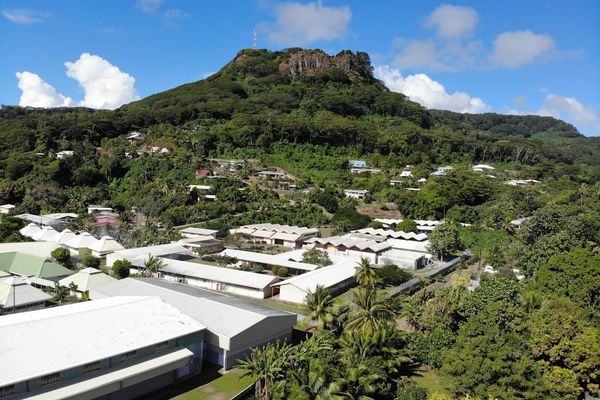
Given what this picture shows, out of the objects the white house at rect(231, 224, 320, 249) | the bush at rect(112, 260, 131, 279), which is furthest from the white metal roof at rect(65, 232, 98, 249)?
the white house at rect(231, 224, 320, 249)

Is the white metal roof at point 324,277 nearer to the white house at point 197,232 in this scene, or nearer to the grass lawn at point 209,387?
the grass lawn at point 209,387

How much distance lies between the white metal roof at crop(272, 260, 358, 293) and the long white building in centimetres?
736

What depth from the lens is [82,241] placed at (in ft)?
151

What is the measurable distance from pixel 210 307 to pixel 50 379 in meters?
9.28

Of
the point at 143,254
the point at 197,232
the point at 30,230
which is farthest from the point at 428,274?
the point at 30,230

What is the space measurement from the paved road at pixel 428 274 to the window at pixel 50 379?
23498 mm

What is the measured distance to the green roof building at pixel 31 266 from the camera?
34.5m

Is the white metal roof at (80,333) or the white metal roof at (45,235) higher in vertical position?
the white metal roof at (80,333)

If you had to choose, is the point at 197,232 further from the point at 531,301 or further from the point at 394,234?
the point at 531,301

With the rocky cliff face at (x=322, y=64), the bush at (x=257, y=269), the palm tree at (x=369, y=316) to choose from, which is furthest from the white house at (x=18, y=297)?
the rocky cliff face at (x=322, y=64)

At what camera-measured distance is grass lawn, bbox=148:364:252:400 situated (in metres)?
19.8

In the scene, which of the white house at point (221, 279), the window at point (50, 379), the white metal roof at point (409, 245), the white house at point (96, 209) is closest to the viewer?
the window at point (50, 379)

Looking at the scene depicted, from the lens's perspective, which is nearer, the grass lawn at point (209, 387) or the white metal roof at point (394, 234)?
the grass lawn at point (209, 387)

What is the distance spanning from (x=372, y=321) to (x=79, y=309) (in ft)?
46.3
